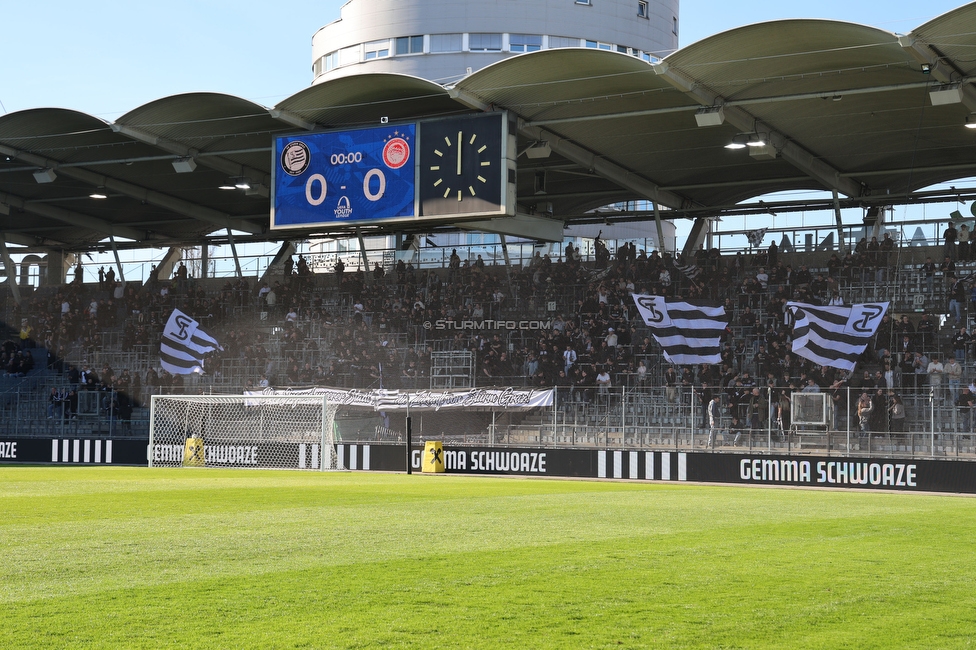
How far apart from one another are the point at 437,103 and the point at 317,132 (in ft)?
11.3

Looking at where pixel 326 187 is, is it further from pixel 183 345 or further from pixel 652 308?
pixel 183 345

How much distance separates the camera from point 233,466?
100 feet

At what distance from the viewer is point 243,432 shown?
3106 centimetres

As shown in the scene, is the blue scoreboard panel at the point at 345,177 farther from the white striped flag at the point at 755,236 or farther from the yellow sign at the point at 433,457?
the white striped flag at the point at 755,236

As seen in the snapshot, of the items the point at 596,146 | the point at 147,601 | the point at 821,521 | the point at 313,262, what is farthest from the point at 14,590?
the point at 313,262

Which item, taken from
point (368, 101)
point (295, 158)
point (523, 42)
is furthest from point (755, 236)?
point (523, 42)

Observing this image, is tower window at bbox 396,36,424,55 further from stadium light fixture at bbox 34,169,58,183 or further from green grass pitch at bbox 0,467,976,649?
green grass pitch at bbox 0,467,976,649

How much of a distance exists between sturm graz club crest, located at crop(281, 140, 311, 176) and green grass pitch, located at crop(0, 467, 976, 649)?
16.4 meters

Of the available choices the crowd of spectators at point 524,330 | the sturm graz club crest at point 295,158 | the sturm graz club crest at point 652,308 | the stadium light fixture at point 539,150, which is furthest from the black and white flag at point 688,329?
the sturm graz club crest at point 295,158

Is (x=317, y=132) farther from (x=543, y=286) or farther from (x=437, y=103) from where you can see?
(x=543, y=286)

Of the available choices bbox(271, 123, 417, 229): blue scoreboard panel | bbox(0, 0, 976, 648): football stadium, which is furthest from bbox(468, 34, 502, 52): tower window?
bbox(271, 123, 417, 229): blue scoreboard panel

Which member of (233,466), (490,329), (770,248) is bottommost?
(233,466)

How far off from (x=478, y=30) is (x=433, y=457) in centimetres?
4255

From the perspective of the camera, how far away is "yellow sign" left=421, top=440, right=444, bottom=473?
2797 cm
